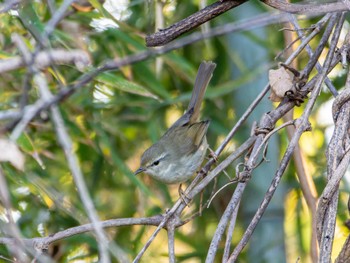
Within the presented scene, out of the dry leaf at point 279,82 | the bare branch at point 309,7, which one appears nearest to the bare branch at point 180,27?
the bare branch at point 309,7

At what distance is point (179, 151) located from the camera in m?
3.83

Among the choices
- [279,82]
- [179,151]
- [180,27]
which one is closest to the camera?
[180,27]

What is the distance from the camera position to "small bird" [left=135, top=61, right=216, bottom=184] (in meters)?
3.59

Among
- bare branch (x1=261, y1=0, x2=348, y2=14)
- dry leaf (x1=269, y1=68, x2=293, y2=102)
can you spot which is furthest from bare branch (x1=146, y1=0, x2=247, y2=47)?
dry leaf (x1=269, y1=68, x2=293, y2=102)

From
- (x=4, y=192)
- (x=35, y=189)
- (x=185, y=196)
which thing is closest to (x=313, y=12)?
(x=185, y=196)

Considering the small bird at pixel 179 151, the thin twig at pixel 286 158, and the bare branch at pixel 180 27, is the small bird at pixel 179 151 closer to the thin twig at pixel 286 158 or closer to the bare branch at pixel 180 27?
the thin twig at pixel 286 158

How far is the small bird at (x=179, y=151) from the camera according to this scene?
11.8 ft

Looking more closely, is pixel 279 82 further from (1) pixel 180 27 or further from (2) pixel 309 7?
(1) pixel 180 27

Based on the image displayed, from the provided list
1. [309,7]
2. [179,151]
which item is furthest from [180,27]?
[179,151]

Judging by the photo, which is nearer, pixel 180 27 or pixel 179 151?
pixel 180 27

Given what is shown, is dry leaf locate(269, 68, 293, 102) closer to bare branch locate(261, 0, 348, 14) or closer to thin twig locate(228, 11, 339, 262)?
thin twig locate(228, 11, 339, 262)

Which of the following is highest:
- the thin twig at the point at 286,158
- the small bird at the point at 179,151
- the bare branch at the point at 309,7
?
the small bird at the point at 179,151

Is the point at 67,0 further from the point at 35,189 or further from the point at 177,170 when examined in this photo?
the point at 177,170

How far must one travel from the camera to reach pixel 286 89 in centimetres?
183
